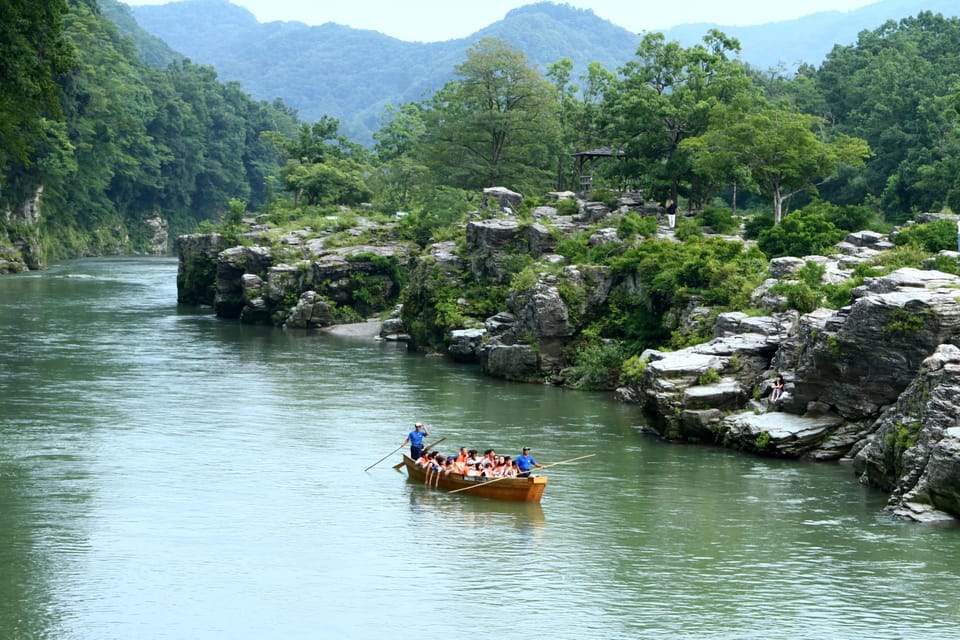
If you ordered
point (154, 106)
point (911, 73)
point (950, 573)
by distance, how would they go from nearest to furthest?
point (950, 573) → point (911, 73) → point (154, 106)

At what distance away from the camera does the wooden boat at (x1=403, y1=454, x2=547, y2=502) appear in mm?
31938

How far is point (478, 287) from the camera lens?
62.3 metres

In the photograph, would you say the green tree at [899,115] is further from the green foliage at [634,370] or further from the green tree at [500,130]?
the green foliage at [634,370]

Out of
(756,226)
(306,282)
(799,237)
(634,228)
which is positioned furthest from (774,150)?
(306,282)

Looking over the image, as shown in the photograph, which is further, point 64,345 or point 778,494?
point 64,345

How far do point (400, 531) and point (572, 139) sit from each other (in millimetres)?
56343

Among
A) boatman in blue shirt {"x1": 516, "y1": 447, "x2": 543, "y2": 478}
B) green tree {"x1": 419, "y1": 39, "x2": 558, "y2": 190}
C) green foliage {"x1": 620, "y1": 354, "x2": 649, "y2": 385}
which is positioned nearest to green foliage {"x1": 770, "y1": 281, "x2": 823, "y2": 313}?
green foliage {"x1": 620, "y1": 354, "x2": 649, "y2": 385}

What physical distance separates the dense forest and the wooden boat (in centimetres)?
2460

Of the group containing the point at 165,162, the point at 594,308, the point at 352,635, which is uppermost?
the point at 165,162

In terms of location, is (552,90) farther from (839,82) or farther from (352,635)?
(352,635)

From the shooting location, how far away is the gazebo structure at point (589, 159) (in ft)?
229

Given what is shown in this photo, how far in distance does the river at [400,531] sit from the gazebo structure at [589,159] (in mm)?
23752

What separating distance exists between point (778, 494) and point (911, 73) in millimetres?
58991

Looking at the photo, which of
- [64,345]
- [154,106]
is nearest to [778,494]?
[64,345]
